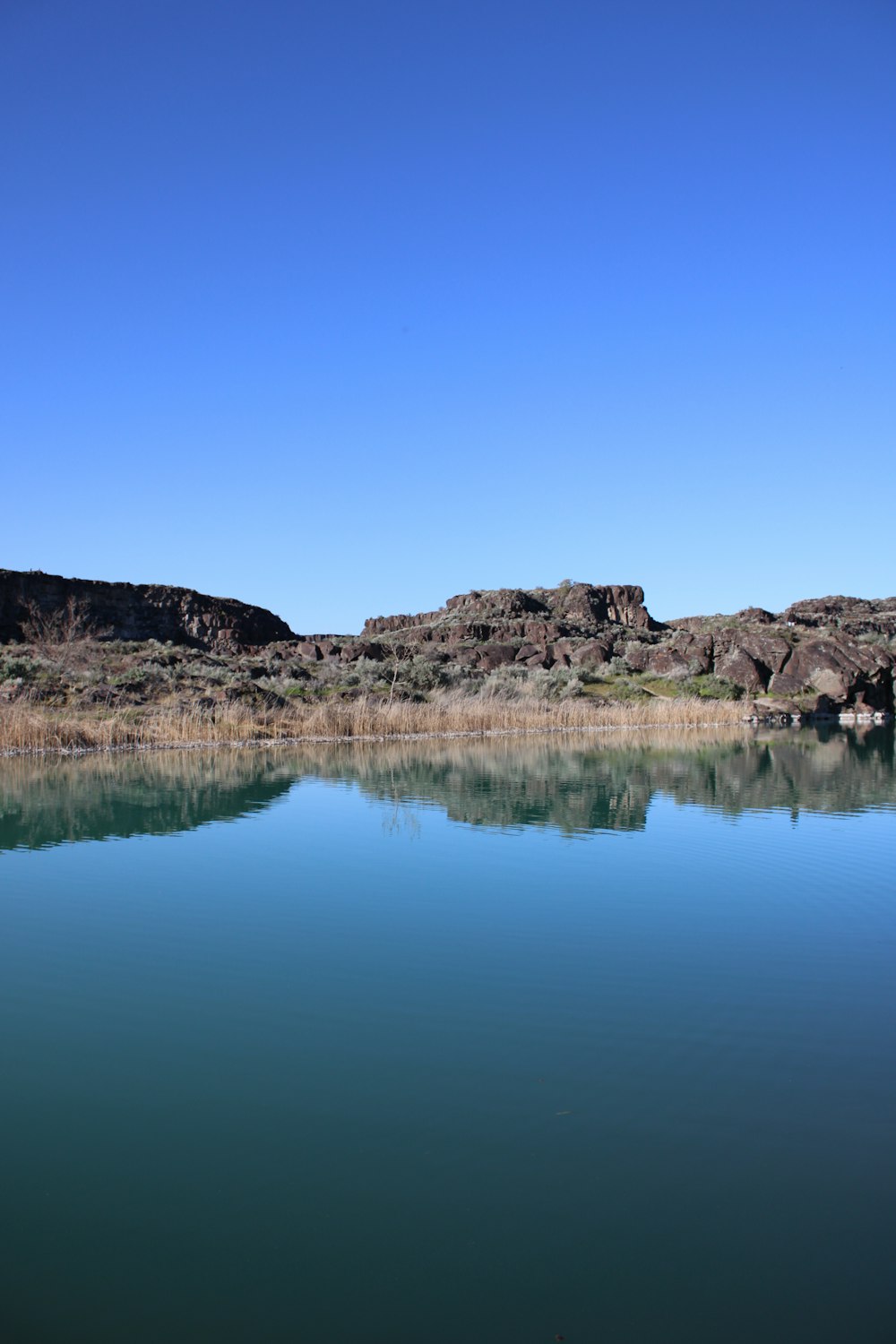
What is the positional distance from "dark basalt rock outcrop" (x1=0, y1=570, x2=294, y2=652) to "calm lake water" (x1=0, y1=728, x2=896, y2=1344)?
4793 centimetres

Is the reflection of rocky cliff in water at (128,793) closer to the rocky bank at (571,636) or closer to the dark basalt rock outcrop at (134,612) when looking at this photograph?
the rocky bank at (571,636)

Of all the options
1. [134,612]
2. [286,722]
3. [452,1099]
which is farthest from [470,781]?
[134,612]

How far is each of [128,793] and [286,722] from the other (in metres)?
11.4

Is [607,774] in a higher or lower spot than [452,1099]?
higher

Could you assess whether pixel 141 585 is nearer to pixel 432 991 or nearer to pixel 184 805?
pixel 184 805

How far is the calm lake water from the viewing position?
2854 millimetres

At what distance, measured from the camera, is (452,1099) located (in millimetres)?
4055

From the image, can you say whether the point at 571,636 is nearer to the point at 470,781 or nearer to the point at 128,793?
the point at 470,781

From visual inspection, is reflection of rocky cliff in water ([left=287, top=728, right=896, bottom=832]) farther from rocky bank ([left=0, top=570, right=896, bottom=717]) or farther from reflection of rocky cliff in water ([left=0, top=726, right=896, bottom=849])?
rocky bank ([left=0, top=570, right=896, bottom=717])

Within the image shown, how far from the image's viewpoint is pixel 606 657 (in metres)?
46.1

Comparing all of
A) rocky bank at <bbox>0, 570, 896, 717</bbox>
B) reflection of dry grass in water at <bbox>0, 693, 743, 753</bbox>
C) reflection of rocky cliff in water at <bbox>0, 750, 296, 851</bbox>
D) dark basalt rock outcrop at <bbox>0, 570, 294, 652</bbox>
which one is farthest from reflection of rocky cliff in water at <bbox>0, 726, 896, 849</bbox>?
dark basalt rock outcrop at <bbox>0, 570, 294, 652</bbox>

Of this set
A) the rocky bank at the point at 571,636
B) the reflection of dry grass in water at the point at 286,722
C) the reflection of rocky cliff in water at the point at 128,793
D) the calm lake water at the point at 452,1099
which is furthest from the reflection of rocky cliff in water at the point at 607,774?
the rocky bank at the point at 571,636

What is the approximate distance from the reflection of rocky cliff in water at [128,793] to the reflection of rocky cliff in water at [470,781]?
3 cm

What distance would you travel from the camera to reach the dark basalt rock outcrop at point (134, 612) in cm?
5466
